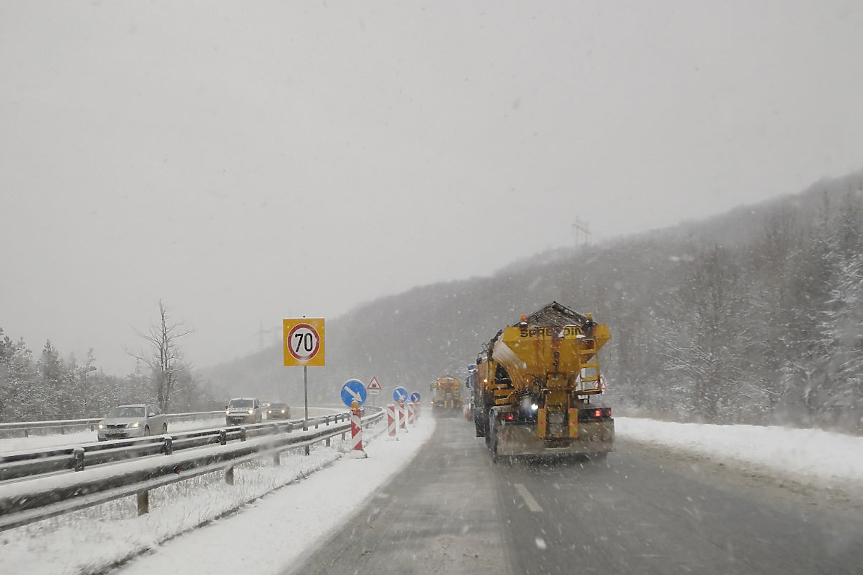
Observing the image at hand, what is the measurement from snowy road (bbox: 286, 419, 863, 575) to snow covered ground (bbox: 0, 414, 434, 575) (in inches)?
20.8

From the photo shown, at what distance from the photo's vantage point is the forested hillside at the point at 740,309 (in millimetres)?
36156

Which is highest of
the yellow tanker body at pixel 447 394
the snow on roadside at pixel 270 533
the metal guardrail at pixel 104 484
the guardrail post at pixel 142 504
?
the metal guardrail at pixel 104 484

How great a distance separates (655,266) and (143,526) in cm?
6823

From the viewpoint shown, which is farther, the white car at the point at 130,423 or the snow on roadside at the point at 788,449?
the white car at the point at 130,423

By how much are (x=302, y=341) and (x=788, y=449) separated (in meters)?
10.3

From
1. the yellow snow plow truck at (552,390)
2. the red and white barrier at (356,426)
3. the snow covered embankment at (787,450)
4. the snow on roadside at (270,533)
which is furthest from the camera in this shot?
the red and white barrier at (356,426)

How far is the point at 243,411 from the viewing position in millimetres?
36125

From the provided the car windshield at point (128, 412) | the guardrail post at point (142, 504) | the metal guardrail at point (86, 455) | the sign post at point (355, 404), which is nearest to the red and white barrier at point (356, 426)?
the sign post at point (355, 404)

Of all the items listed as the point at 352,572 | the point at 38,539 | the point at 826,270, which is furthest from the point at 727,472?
the point at 826,270

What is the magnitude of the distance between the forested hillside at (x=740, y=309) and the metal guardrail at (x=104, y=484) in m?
15.9

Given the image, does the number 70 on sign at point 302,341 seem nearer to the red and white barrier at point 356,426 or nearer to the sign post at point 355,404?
the sign post at point 355,404

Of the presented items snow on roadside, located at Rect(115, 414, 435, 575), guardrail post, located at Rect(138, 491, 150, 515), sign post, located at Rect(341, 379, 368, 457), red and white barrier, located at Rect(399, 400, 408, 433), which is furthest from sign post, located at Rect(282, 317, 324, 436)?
red and white barrier, located at Rect(399, 400, 408, 433)

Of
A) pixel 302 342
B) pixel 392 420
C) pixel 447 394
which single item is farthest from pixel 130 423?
pixel 447 394

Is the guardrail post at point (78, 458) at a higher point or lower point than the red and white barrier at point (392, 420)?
higher
